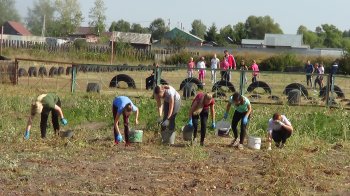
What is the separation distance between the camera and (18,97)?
18.2 m

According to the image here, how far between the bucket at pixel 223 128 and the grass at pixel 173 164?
0.63 ft

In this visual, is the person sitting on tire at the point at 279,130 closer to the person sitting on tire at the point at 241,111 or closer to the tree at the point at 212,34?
the person sitting on tire at the point at 241,111

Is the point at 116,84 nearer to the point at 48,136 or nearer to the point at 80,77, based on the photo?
the point at 80,77

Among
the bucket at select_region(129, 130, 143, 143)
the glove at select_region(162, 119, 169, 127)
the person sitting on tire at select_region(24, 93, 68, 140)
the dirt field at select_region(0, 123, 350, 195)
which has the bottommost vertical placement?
the dirt field at select_region(0, 123, 350, 195)

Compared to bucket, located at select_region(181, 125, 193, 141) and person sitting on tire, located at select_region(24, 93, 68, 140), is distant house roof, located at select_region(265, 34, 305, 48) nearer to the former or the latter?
bucket, located at select_region(181, 125, 193, 141)

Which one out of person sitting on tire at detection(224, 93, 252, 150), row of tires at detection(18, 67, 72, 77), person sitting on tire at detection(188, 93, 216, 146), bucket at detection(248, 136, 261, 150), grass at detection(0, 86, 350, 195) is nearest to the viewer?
grass at detection(0, 86, 350, 195)

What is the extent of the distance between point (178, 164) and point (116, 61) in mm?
38994

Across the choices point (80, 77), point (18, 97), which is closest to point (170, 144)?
point (18, 97)

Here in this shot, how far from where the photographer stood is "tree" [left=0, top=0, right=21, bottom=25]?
92.9 m

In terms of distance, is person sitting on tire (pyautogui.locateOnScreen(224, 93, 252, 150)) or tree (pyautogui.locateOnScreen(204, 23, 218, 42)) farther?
tree (pyautogui.locateOnScreen(204, 23, 218, 42))

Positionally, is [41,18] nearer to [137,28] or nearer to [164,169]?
[137,28]

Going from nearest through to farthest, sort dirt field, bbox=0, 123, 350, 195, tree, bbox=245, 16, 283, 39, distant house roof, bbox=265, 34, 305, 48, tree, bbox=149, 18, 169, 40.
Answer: dirt field, bbox=0, 123, 350, 195 < distant house roof, bbox=265, 34, 305, 48 < tree, bbox=245, 16, 283, 39 < tree, bbox=149, 18, 169, 40

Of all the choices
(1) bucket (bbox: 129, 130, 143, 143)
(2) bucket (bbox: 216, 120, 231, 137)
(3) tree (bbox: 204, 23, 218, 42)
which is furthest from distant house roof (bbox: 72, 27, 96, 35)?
(1) bucket (bbox: 129, 130, 143, 143)

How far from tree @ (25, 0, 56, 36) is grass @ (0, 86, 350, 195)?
267 feet
